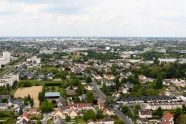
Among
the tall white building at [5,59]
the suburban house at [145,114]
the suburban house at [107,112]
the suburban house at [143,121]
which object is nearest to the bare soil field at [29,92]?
the suburban house at [107,112]

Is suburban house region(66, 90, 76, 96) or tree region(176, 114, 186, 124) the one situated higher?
tree region(176, 114, 186, 124)

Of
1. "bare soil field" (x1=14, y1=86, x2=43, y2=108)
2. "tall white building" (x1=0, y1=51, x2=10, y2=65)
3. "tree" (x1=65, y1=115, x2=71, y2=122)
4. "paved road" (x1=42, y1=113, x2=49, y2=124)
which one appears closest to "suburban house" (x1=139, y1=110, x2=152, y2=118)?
"tree" (x1=65, y1=115, x2=71, y2=122)

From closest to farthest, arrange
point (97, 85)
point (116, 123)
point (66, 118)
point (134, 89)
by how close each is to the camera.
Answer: point (116, 123) < point (66, 118) < point (134, 89) < point (97, 85)

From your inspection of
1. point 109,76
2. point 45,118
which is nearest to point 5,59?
point 109,76

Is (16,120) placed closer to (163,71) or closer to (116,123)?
(116,123)

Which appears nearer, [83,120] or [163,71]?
[83,120]

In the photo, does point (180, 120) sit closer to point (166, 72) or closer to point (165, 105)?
point (165, 105)

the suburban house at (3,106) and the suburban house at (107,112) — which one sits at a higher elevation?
the suburban house at (107,112)

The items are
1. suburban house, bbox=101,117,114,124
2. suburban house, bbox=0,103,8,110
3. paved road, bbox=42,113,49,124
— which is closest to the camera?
suburban house, bbox=101,117,114,124

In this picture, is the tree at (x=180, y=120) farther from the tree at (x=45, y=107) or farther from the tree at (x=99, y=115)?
the tree at (x=45, y=107)

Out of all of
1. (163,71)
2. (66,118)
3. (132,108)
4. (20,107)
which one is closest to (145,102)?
(132,108)

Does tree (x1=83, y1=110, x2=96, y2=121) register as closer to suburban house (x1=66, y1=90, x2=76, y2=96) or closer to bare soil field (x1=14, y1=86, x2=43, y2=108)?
bare soil field (x1=14, y1=86, x2=43, y2=108)
